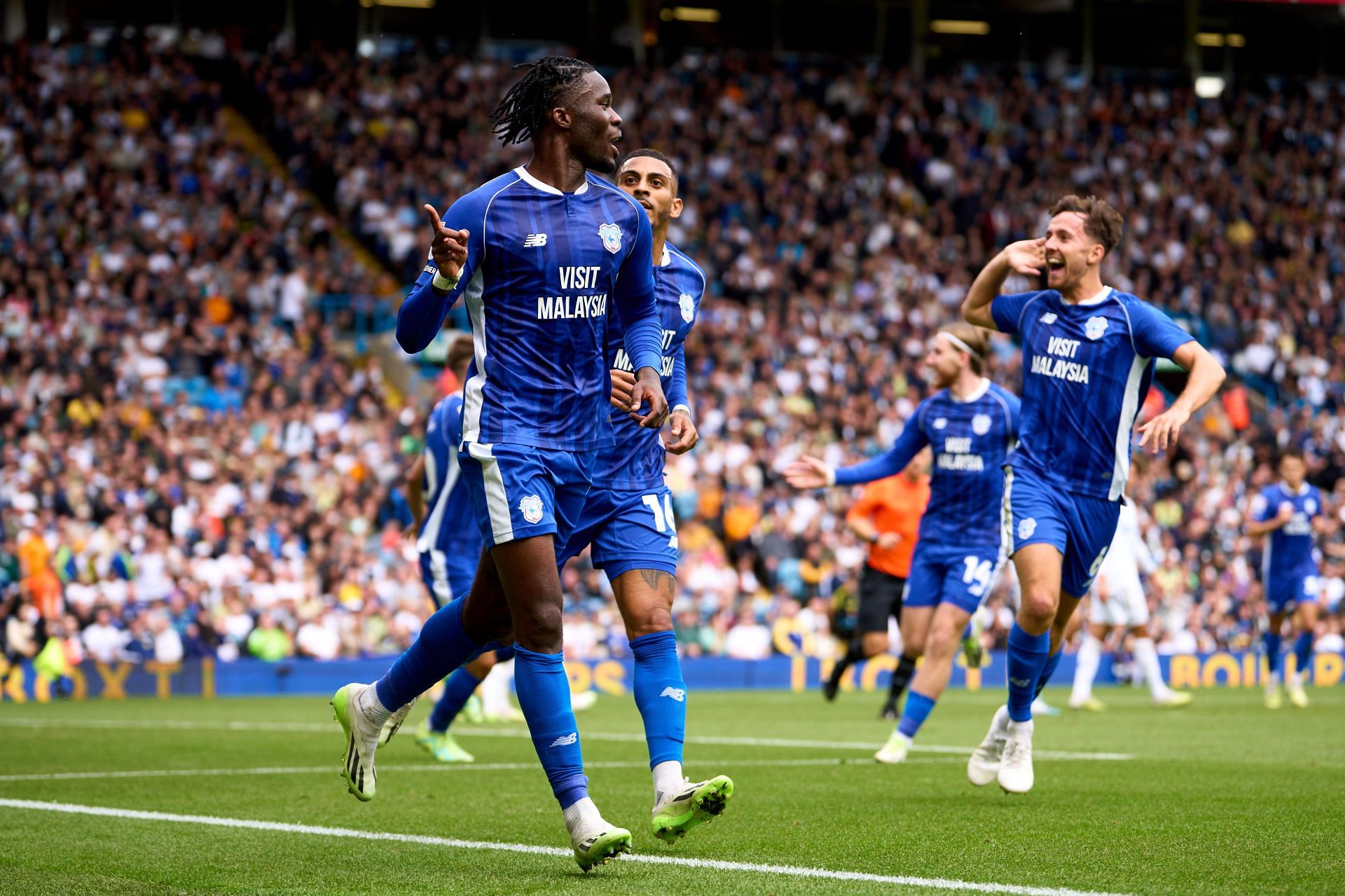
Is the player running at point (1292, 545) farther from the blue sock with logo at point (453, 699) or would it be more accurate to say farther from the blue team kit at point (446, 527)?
the blue sock with logo at point (453, 699)

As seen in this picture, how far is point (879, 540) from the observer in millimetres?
15172

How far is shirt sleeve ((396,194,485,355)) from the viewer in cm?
573

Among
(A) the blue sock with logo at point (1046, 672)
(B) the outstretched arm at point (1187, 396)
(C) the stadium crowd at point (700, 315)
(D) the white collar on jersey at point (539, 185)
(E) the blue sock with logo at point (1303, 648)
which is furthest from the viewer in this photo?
(C) the stadium crowd at point (700, 315)

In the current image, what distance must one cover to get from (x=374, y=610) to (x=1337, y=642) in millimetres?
14100

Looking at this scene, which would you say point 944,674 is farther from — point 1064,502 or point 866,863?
point 866,863

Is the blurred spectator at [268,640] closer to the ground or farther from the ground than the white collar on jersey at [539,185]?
closer to the ground

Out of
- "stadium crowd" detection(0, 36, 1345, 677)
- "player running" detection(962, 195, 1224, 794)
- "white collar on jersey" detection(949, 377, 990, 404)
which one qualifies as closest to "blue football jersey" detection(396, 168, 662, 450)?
"player running" detection(962, 195, 1224, 794)

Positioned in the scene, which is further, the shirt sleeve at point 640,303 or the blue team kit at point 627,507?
the blue team kit at point 627,507

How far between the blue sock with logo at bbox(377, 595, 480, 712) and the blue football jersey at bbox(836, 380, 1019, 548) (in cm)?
477

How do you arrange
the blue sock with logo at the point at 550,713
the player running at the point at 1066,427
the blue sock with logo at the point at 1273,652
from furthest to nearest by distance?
1. the blue sock with logo at the point at 1273,652
2. the player running at the point at 1066,427
3. the blue sock with logo at the point at 550,713

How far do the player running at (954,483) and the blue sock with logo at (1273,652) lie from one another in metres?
7.55

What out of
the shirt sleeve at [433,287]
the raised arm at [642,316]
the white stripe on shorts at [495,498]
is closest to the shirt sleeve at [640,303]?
the raised arm at [642,316]

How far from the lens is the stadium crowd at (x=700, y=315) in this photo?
853 inches

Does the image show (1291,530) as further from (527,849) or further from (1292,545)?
(527,849)
